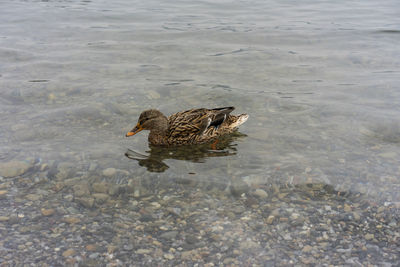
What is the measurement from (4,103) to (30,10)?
11.8 metres

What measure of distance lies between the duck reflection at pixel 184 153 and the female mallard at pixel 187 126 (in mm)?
120

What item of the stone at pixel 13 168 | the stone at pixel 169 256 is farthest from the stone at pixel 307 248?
the stone at pixel 13 168

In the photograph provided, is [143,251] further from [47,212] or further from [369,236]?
[369,236]

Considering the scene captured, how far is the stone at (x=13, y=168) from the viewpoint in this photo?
5867mm

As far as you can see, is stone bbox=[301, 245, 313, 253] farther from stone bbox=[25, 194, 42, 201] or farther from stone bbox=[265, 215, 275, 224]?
stone bbox=[25, 194, 42, 201]

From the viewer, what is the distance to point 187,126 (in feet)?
23.8

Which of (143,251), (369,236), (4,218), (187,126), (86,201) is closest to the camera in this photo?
(143,251)

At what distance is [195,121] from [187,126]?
19 centimetres

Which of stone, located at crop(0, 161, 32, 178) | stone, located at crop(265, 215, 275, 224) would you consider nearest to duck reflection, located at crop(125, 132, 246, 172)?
stone, located at crop(0, 161, 32, 178)

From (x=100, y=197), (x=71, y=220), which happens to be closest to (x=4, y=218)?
(x=71, y=220)

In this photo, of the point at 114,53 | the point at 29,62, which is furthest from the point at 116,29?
the point at 29,62

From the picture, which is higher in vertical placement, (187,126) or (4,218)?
(187,126)

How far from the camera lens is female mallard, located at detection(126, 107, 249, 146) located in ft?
23.3

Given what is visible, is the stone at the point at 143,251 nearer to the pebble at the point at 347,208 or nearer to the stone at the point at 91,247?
the stone at the point at 91,247
